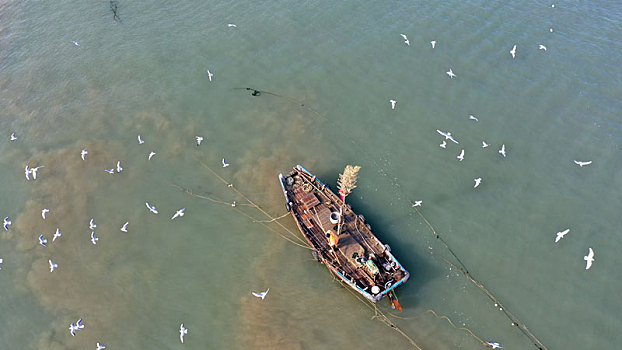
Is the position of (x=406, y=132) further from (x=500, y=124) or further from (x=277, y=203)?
(x=277, y=203)

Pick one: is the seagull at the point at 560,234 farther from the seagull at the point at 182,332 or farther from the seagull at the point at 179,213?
the seagull at the point at 179,213

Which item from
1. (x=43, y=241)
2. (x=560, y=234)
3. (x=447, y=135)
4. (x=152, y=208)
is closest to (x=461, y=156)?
(x=447, y=135)

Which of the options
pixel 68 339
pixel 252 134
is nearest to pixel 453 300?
pixel 252 134

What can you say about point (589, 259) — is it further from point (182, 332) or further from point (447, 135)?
point (182, 332)

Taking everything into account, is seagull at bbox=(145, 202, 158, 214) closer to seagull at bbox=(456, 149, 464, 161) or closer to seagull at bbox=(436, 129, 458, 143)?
seagull at bbox=(436, 129, 458, 143)

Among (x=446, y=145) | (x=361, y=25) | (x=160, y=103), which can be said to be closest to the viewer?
(x=446, y=145)

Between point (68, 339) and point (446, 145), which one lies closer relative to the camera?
point (68, 339)

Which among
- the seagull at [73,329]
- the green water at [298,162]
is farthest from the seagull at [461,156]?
the seagull at [73,329]

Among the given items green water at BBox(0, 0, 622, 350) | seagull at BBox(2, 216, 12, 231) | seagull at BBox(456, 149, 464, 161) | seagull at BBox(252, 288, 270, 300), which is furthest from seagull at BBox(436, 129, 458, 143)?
seagull at BBox(2, 216, 12, 231)
